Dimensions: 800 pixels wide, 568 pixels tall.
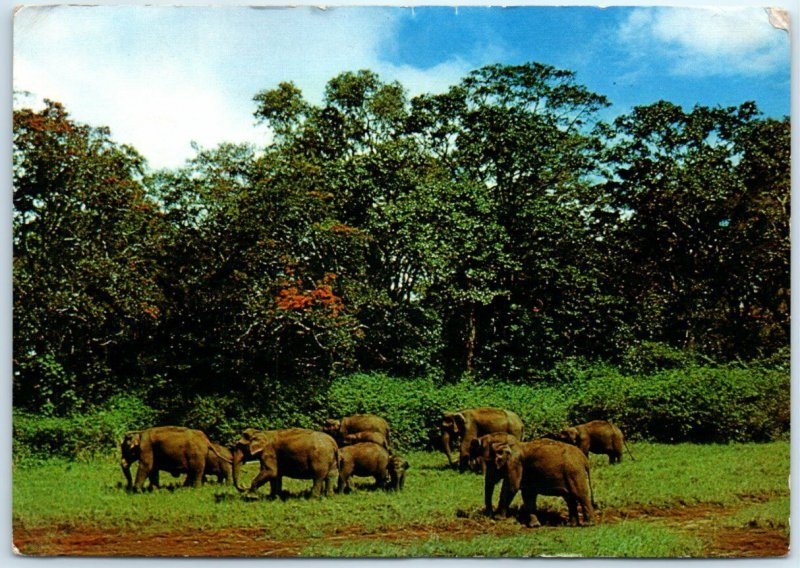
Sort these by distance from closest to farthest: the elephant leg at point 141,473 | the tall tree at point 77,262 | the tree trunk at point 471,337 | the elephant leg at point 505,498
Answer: the elephant leg at point 505,498
the elephant leg at point 141,473
the tall tree at point 77,262
the tree trunk at point 471,337

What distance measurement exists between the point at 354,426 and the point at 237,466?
38.1 inches

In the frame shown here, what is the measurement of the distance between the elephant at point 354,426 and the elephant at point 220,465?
2.61 feet

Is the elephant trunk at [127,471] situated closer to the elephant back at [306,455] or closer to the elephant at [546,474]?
the elephant back at [306,455]

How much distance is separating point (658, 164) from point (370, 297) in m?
2.59

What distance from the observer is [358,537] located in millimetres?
7891

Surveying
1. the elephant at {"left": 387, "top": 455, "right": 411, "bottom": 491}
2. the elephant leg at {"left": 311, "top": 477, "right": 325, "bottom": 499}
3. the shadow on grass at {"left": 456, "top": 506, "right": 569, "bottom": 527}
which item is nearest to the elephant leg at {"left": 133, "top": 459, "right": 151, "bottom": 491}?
the elephant leg at {"left": 311, "top": 477, "right": 325, "bottom": 499}

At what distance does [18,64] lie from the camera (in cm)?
816

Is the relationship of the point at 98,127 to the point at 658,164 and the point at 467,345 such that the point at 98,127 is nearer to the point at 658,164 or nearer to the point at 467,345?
the point at 467,345

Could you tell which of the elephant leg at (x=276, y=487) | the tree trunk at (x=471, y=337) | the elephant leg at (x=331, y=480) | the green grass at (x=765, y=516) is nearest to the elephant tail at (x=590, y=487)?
the green grass at (x=765, y=516)

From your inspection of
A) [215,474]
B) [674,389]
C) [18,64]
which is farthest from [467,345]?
[18,64]

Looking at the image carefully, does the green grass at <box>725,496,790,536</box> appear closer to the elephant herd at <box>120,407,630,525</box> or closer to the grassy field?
the grassy field

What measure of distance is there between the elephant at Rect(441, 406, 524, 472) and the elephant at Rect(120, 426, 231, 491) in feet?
6.18

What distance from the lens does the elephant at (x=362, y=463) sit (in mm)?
8023

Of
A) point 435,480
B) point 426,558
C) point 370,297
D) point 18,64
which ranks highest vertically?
point 18,64
